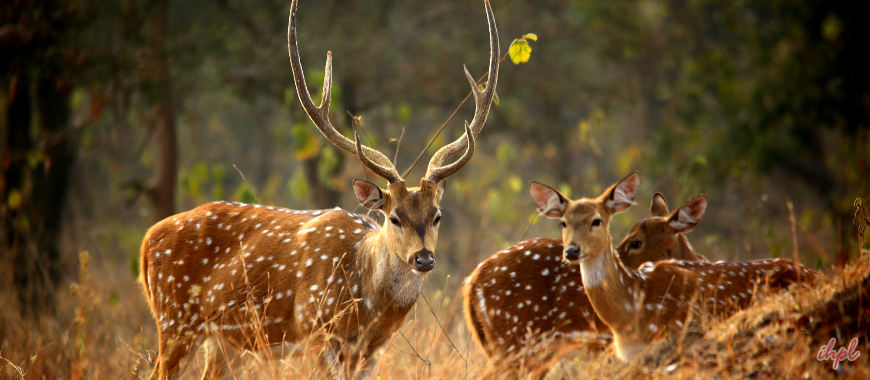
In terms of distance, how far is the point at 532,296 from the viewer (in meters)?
4.89

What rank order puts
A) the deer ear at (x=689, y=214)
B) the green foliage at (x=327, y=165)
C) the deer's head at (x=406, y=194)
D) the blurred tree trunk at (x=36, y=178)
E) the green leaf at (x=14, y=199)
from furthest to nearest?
the green foliage at (x=327, y=165) → the blurred tree trunk at (x=36, y=178) → the green leaf at (x=14, y=199) → the deer ear at (x=689, y=214) → the deer's head at (x=406, y=194)

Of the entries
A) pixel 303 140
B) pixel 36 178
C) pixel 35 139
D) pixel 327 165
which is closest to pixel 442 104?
pixel 327 165

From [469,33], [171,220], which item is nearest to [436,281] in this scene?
[469,33]

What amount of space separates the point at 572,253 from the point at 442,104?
910 centimetres

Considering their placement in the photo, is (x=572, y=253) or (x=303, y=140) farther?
(x=303, y=140)

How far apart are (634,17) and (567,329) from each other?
1060 centimetres

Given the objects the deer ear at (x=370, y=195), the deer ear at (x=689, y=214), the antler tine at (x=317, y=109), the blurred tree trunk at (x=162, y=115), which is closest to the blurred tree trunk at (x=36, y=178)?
the blurred tree trunk at (x=162, y=115)

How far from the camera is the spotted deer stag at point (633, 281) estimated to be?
4.38 meters

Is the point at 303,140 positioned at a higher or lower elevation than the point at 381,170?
lower

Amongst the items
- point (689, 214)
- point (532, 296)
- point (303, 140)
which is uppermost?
point (689, 214)

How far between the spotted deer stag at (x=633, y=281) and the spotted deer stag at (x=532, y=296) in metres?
0.19

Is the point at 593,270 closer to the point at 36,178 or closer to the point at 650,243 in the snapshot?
the point at 650,243

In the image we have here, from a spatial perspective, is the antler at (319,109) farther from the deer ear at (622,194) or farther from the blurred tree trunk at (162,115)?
the blurred tree trunk at (162,115)

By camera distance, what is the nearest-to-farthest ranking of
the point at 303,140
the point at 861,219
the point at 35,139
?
the point at 861,219, the point at 303,140, the point at 35,139
